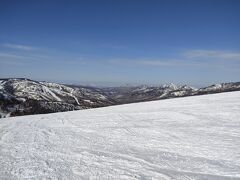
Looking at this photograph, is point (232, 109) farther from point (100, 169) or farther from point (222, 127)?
point (100, 169)

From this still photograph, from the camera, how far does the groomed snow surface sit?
20.1 ft

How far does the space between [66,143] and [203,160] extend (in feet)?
14.3

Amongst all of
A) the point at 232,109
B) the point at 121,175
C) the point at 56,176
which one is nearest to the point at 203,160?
the point at 121,175

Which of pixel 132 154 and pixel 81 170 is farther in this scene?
pixel 132 154

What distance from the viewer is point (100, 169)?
20.6 feet

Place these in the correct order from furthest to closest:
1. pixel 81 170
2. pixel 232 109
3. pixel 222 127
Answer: pixel 232 109
pixel 222 127
pixel 81 170

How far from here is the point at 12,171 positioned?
5969 millimetres

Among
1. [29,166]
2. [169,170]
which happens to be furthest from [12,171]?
[169,170]

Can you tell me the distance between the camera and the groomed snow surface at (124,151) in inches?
241

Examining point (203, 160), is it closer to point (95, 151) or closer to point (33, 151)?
point (95, 151)

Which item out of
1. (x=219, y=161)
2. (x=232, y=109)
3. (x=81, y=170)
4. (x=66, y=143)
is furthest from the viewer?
(x=232, y=109)

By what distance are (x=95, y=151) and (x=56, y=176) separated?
7.50ft

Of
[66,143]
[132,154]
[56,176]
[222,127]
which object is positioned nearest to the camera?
[56,176]

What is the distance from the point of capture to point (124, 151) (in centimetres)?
803
